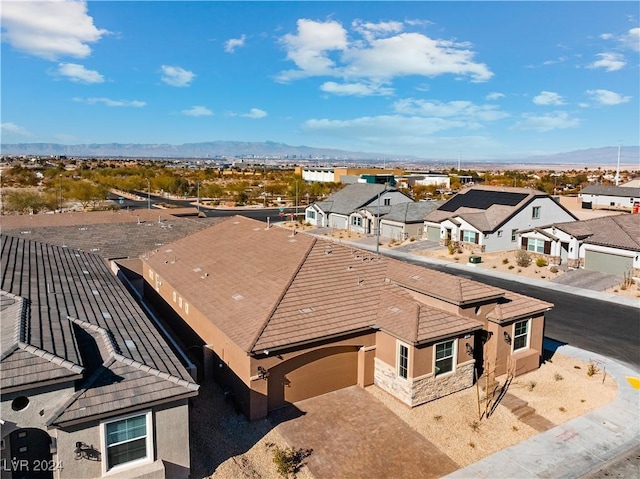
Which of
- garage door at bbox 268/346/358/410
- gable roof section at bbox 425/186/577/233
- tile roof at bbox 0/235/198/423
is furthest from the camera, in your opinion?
gable roof section at bbox 425/186/577/233

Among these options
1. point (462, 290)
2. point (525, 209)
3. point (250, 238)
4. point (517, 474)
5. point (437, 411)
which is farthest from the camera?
point (525, 209)

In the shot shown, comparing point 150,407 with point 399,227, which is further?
point 399,227

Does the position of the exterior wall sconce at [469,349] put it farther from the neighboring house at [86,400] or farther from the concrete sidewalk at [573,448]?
the neighboring house at [86,400]

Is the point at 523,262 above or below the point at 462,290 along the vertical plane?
below

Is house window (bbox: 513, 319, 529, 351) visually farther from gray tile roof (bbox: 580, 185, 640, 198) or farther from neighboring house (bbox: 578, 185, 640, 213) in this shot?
gray tile roof (bbox: 580, 185, 640, 198)

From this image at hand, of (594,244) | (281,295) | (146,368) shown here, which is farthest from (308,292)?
(594,244)

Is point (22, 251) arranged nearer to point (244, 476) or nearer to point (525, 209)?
point (244, 476)

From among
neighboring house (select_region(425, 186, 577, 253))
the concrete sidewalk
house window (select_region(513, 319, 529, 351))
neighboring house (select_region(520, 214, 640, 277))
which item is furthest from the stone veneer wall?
neighboring house (select_region(425, 186, 577, 253))

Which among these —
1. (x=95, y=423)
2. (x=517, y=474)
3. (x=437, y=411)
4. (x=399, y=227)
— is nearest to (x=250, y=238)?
(x=437, y=411)

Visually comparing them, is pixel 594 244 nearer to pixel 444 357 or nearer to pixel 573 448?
pixel 444 357
